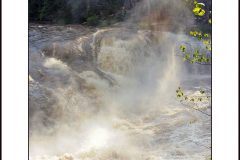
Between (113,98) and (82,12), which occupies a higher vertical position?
(82,12)

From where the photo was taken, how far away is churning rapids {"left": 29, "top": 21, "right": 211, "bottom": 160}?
445cm

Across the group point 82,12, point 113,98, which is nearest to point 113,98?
point 113,98

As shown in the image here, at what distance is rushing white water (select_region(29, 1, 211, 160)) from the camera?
4.45 metres

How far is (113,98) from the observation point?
4.62 meters

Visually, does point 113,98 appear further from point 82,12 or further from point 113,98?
point 82,12

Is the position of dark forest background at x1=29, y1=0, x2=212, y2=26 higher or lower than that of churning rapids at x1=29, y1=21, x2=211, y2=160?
higher

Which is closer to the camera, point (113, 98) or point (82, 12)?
point (113, 98)

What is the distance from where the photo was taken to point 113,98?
4625mm

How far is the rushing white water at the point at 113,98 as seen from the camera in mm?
4449

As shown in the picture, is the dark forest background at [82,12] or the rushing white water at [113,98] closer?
the rushing white water at [113,98]

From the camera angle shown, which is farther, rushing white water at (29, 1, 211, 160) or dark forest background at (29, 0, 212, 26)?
dark forest background at (29, 0, 212, 26)

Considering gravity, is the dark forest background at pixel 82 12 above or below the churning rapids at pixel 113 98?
above

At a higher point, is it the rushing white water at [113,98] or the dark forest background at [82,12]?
the dark forest background at [82,12]

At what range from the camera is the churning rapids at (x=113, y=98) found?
445 cm
